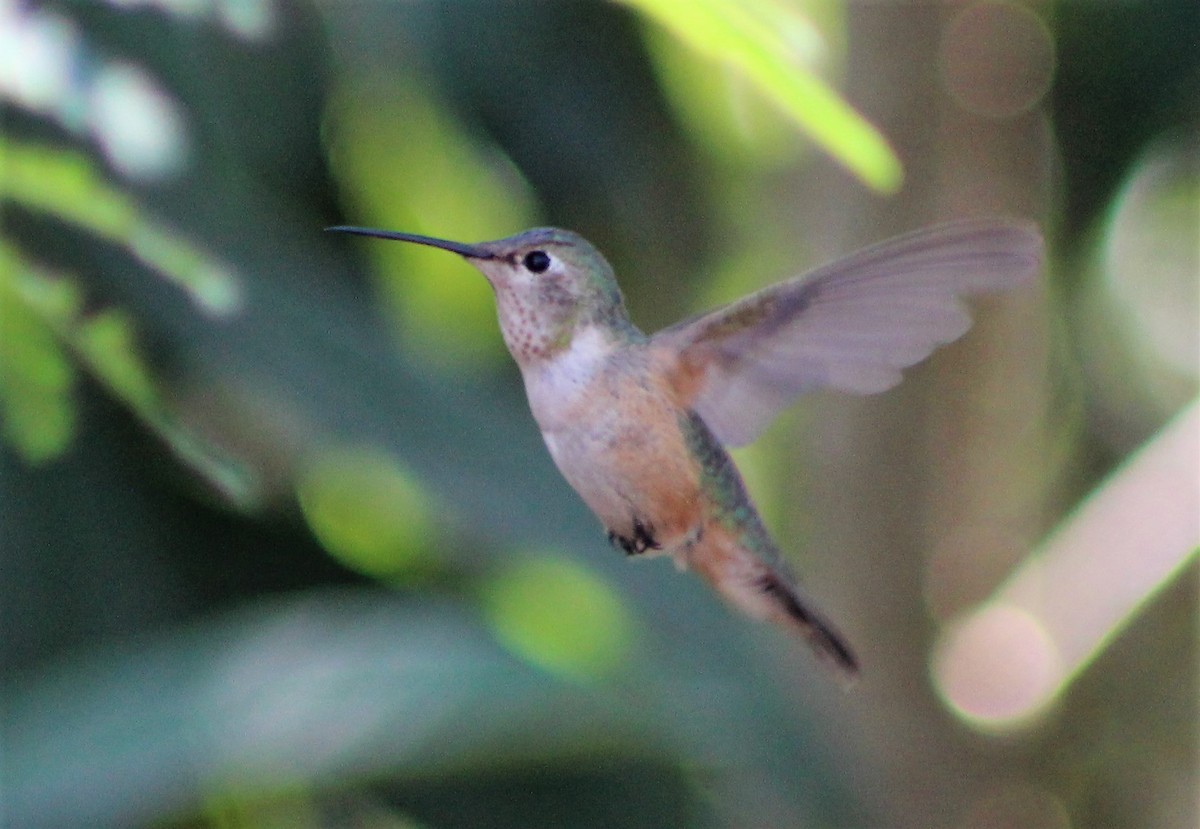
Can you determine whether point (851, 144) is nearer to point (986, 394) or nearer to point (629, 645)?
point (629, 645)

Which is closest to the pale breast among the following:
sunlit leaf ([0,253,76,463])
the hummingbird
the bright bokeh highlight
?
the hummingbird

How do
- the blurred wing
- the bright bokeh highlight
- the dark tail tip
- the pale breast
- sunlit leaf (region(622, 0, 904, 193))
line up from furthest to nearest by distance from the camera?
the bright bokeh highlight, the dark tail tip, the pale breast, the blurred wing, sunlit leaf (region(622, 0, 904, 193))

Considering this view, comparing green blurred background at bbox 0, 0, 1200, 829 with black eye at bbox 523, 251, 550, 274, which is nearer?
black eye at bbox 523, 251, 550, 274

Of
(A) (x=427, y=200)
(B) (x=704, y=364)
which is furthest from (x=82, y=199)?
(A) (x=427, y=200)

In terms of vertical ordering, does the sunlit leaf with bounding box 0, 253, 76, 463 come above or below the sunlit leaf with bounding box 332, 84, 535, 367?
below

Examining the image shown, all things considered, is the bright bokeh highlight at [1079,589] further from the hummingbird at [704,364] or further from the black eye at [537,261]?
the black eye at [537,261]

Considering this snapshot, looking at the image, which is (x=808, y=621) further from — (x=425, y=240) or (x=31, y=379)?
(x=31, y=379)

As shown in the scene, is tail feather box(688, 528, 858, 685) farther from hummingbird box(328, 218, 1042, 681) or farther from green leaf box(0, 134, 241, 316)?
green leaf box(0, 134, 241, 316)
